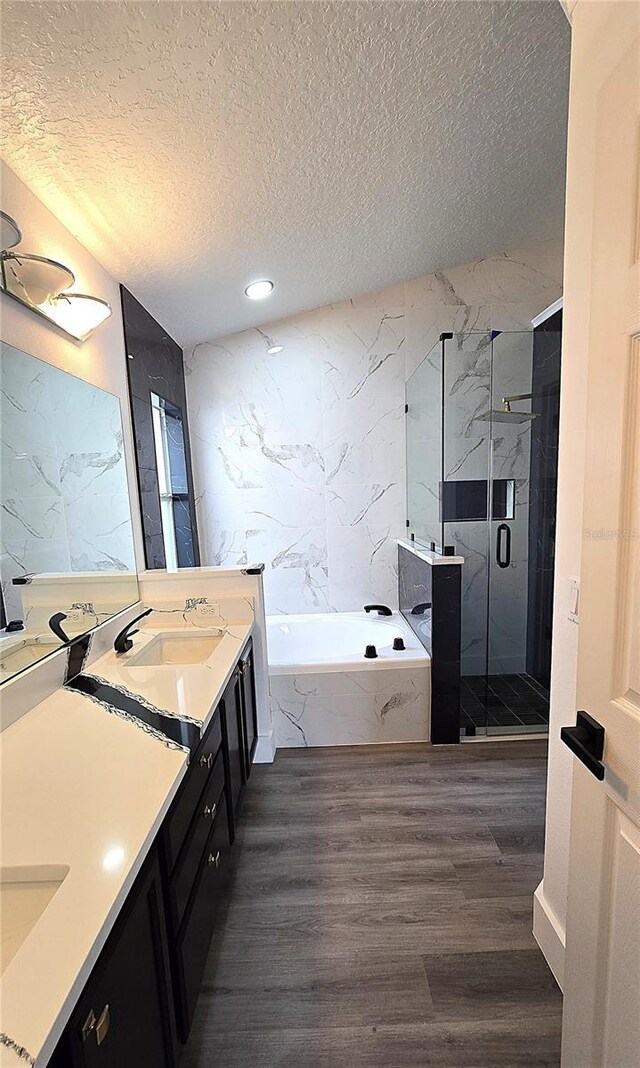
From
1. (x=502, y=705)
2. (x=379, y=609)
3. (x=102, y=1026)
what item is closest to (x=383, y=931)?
(x=102, y=1026)

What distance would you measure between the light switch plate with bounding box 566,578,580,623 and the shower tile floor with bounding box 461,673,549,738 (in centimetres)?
172

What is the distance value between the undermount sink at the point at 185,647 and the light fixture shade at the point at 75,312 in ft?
4.12

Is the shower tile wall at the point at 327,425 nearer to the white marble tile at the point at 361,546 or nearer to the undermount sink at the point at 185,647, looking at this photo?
the white marble tile at the point at 361,546

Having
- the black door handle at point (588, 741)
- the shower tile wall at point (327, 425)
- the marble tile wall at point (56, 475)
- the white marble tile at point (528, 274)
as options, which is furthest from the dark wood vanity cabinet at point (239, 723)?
the white marble tile at point (528, 274)

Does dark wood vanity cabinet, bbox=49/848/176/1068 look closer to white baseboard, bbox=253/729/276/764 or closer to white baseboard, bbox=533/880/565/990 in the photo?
white baseboard, bbox=533/880/565/990

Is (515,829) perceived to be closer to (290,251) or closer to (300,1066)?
(300,1066)

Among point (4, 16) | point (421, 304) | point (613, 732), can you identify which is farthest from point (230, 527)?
point (613, 732)

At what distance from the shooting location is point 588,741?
802mm

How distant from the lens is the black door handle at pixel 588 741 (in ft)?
2.55

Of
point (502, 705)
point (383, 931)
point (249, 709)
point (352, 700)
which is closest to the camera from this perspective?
point (383, 931)

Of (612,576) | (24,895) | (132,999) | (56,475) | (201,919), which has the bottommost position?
(201,919)

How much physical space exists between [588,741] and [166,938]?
958 millimetres

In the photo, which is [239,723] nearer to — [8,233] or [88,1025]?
[88,1025]

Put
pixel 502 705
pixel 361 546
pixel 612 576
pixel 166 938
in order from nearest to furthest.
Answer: pixel 612 576 < pixel 166 938 < pixel 502 705 < pixel 361 546
